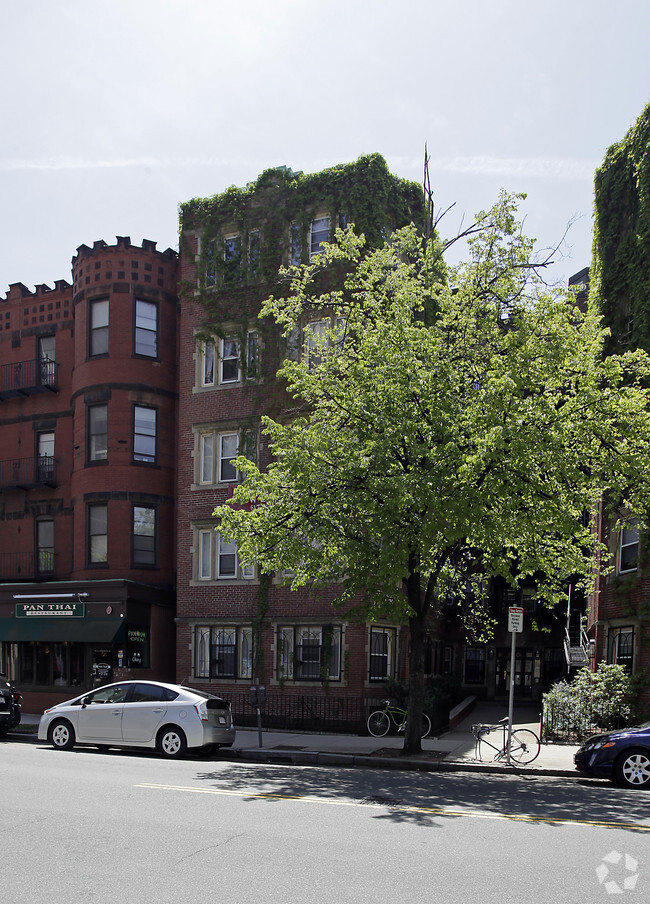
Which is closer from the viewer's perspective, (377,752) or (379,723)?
(377,752)

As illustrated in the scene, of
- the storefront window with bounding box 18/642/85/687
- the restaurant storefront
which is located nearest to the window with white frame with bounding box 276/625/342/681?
the restaurant storefront

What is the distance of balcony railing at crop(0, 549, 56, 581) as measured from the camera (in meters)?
29.1

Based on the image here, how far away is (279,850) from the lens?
319 inches

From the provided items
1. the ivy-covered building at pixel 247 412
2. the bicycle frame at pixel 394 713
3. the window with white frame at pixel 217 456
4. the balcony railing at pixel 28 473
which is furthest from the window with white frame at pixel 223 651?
the balcony railing at pixel 28 473

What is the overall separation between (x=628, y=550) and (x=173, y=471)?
46.5 feet

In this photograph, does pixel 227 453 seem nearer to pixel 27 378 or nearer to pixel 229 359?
pixel 229 359

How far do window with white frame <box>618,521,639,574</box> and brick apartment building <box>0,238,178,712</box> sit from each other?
1354cm

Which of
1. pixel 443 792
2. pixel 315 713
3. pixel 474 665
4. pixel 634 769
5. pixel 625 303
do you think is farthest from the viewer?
pixel 474 665

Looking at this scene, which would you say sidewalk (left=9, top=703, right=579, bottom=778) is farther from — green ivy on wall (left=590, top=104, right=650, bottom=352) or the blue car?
green ivy on wall (left=590, top=104, right=650, bottom=352)

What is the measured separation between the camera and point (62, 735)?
17906 mm

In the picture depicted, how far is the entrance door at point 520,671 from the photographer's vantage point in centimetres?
3506
